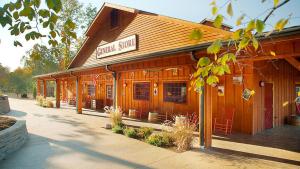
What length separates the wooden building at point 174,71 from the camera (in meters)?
7.20

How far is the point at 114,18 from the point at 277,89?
12031 millimetres

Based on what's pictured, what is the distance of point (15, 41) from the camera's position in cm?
288

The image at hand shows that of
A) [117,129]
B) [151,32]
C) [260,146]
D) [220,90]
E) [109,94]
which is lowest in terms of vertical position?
[260,146]

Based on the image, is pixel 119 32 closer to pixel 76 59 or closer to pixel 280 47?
pixel 76 59

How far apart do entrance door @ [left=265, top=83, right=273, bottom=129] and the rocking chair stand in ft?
6.39

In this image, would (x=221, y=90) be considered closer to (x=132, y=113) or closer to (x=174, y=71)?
(x=174, y=71)

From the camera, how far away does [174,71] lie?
11.9 meters

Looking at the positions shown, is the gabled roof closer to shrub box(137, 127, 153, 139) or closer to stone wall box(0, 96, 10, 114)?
shrub box(137, 127, 153, 139)

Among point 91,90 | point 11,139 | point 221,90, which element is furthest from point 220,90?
point 91,90

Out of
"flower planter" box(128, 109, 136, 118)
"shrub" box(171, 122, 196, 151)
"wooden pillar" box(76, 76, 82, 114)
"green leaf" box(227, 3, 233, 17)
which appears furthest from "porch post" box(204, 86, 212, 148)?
"wooden pillar" box(76, 76, 82, 114)

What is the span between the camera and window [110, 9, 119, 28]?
55.0ft


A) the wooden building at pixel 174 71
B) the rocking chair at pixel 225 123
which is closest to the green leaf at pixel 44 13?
the wooden building at pixel 174 71

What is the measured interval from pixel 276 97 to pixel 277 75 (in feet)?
3.50

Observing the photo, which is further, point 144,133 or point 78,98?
point 78,98
